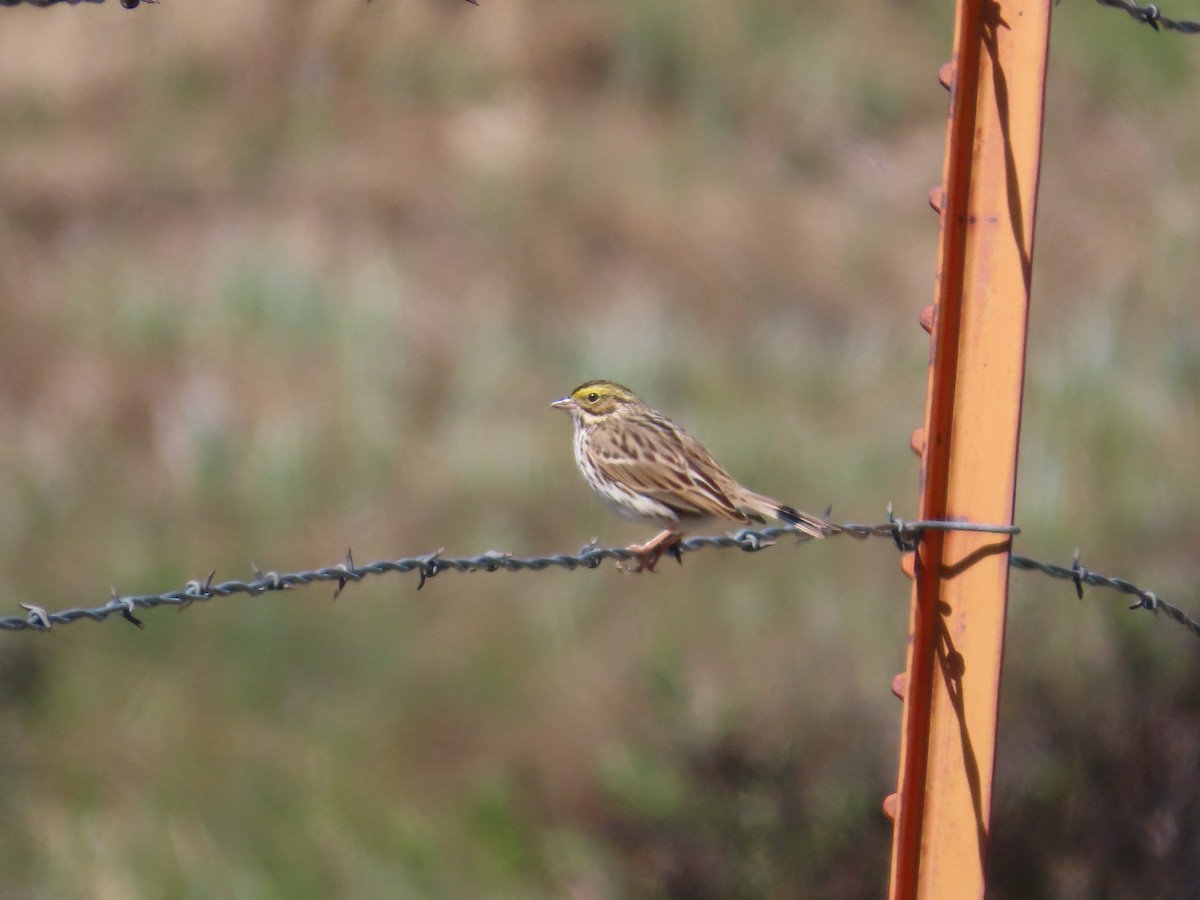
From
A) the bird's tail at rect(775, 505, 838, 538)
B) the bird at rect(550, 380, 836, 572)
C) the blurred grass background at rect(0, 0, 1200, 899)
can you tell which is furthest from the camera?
the blurred grass background at rect(0, 0, 1200, 899)

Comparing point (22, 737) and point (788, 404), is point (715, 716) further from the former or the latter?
point (788, 404)

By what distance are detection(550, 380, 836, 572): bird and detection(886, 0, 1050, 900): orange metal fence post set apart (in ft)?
5.15

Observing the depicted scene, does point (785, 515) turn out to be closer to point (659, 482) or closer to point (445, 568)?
point (659, 482)

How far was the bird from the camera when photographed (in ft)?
22.9

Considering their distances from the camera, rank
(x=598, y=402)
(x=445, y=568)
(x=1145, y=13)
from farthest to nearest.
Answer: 1. (x=598, y=402)
2. (x=1145, y=13)
3. (x=445, y=568)

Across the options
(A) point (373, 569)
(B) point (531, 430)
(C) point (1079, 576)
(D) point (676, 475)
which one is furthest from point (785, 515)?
(B) point (531, 430)

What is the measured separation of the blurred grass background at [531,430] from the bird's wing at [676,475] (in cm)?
261

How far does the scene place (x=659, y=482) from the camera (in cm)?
718

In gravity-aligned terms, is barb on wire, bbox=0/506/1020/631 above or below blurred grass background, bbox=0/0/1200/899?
below

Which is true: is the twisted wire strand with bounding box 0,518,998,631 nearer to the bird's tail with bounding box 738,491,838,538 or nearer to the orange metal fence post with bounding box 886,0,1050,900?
the orange metal fence post with bounding box 886,0,1050,900

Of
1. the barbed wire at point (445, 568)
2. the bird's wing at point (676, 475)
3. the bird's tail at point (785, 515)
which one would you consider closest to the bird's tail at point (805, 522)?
the bird's tail at point (785, 515)

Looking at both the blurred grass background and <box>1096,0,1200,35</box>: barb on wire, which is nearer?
<box>1096,0,1200,35</box>: barb on wire

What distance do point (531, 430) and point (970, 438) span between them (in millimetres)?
9725

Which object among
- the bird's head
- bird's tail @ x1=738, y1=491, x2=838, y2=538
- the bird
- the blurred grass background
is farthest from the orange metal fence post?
the blurred grass background
